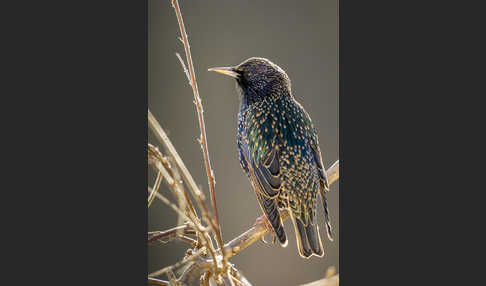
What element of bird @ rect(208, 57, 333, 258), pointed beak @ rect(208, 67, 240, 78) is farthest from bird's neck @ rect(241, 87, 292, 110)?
pointed beak @ rect(208, 67, 240, 78)

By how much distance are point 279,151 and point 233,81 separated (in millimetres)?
505

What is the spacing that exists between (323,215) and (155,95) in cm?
121

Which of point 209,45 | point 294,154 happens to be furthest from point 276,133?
point 209,45

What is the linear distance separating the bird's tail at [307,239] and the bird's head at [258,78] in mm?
756

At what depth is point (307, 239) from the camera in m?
2.83

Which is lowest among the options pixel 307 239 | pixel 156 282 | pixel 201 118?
pixel 156 282

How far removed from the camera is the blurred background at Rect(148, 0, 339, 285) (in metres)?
2.89

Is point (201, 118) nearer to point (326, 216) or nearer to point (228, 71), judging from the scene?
point (228, 71)

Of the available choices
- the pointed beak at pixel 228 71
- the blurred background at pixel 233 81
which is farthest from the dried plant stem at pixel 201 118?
the pointed beak at pixel 228 71

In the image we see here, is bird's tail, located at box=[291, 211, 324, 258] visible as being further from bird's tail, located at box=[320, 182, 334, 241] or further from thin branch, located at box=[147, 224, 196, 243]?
thin branch, located at box=[147, 224, 196, 243]

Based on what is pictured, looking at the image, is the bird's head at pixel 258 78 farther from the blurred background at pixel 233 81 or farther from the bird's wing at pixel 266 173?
the bird's wing at pixel 266 173

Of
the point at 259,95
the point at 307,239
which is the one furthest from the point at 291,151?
the point at 307,239

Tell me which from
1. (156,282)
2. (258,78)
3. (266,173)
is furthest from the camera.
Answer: (258,78)

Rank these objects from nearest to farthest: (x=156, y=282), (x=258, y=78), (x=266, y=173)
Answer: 1. (x=156, y=282)
2. (x=266, y=173)
3. (x=258, y=78)
